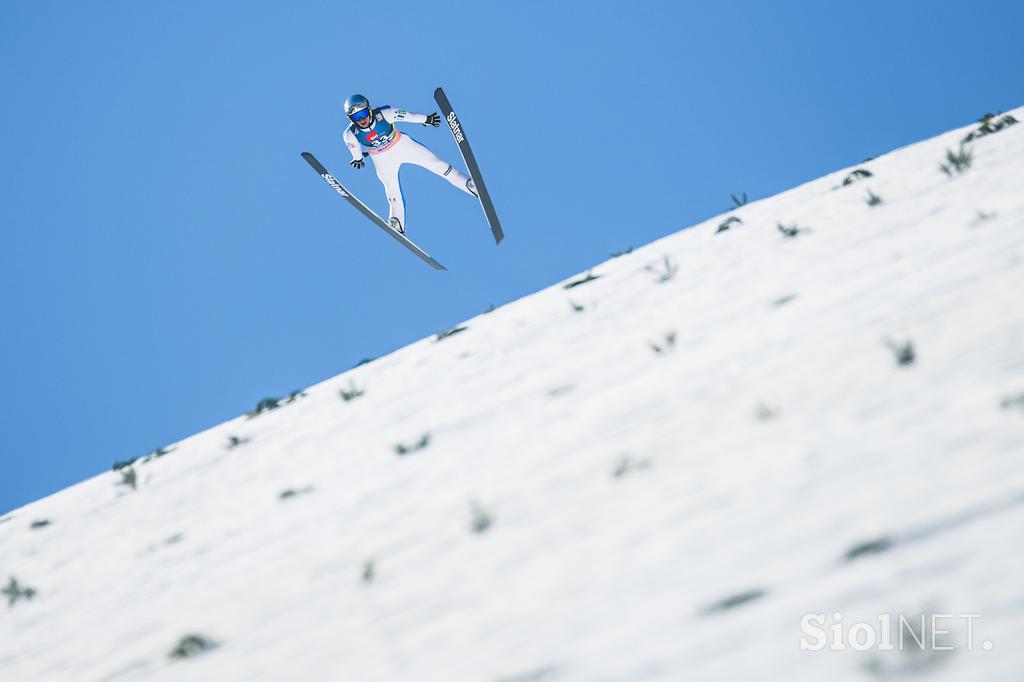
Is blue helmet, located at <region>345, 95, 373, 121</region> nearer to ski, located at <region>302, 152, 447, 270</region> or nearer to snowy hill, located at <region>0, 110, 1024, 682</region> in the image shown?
ski, located at <region>302, 152, 447, 270</region>

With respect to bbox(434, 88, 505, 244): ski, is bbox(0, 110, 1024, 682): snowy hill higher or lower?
lower

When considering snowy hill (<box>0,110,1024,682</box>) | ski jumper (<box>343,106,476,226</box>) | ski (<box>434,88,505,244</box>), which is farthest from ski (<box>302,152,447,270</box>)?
snowy hill (<box>0,110,1024,682</box>)

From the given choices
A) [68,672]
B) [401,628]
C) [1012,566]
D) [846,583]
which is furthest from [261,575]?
[1012,566]

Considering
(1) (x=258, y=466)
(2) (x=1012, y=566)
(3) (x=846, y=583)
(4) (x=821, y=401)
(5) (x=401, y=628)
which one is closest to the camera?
(2) (x=1012, y=566)

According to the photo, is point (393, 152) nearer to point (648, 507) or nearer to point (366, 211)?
point (366, 211)

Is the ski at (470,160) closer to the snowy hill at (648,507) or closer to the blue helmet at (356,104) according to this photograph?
the blue helmet at (356,104)

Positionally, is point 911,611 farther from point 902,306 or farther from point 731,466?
point 902,306

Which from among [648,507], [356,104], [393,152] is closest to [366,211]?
[393,152]
